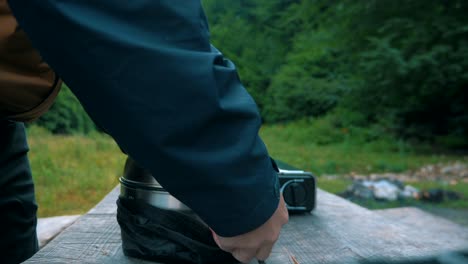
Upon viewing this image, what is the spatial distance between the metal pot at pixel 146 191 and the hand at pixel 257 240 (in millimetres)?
147

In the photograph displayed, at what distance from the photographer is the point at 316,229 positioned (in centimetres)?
134

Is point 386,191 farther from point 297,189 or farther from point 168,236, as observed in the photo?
point 168,236

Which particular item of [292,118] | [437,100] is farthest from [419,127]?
[292,118]

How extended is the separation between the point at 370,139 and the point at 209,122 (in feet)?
32.1

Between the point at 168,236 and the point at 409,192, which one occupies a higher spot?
the point at 168,236

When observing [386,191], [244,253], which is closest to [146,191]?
[244,253]

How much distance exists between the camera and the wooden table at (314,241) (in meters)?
1.08

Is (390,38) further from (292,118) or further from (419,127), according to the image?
(292,118)

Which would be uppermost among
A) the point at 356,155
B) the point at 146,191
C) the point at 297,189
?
the point at 146,191

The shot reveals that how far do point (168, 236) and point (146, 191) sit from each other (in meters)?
0.10

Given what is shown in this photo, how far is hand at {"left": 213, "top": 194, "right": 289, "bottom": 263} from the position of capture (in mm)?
858

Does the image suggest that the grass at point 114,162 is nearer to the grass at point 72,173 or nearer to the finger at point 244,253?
the grass at point 72,173

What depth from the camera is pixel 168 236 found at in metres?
1.01

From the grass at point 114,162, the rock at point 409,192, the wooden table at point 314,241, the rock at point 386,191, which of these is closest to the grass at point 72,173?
the grass at point 114,162
